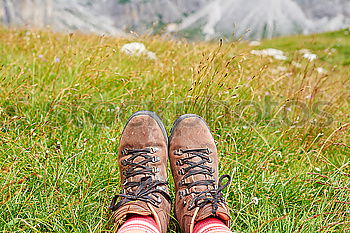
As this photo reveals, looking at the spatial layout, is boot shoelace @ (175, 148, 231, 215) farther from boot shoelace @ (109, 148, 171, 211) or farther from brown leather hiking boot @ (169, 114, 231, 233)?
boot shoelace @ (109, 148, 171, 211)

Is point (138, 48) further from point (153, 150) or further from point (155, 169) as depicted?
point (155, 169)

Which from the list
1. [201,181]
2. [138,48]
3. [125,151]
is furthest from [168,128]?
[138,48]

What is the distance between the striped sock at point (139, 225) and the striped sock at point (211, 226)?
225 millimetres

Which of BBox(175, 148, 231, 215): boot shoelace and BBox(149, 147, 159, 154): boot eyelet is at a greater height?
BBox(149, 147, 159, 154): boot eyelet

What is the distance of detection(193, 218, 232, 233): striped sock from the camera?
1397 mm

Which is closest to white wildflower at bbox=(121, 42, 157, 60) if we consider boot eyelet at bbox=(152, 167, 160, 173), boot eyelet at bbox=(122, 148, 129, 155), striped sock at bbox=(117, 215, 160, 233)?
boot eyelet at bbox=(122, 148, 129, 155)

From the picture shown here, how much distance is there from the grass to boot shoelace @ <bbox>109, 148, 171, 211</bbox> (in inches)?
→ 5.0

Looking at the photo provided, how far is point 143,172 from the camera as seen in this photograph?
1.74 meters

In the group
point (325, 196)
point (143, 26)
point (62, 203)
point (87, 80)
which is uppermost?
point (143, 26)

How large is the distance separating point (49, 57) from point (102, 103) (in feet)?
3.59

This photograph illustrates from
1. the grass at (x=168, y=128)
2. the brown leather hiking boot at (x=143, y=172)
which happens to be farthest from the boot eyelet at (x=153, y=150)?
the grass at (x=168, y=128)

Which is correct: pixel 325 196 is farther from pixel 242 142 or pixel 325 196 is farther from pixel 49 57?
pixel 49 57

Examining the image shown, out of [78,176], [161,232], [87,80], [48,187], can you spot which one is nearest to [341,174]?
[161,232]

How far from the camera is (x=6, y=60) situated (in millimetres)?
3010
